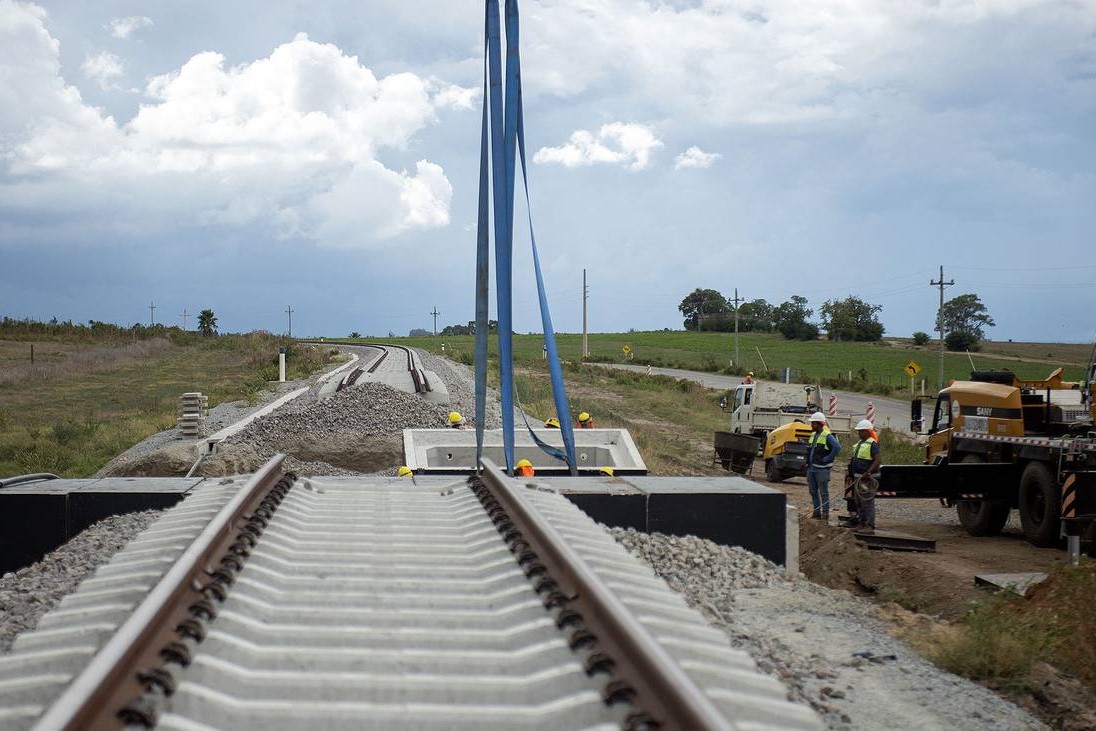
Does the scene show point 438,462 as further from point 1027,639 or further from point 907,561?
point 1027,639

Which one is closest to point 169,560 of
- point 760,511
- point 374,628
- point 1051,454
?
point 374,628

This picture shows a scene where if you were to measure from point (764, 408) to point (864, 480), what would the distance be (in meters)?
12.4

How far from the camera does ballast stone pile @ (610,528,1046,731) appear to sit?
5316 millimetres

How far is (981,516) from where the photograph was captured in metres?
17.4

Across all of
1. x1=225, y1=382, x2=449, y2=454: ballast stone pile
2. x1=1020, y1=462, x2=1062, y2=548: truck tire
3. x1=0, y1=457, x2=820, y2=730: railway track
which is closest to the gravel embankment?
x1=0, y1=457, x2=820, y2=730: railway track

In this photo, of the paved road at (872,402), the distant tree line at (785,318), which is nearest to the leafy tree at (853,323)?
the distant tree line at (785,318)

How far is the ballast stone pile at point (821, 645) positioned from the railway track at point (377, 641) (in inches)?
36.4

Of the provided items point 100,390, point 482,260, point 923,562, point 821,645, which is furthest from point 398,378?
point 821,645

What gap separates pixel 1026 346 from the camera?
381ft

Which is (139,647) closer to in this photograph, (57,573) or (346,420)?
(57,573)

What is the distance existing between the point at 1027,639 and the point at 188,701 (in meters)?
5.72

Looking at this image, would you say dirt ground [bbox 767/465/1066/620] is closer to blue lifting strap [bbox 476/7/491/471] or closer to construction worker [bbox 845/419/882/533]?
construction worker [bbox 845/419/882/533]

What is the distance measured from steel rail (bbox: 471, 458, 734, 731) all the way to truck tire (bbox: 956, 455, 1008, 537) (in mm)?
13387

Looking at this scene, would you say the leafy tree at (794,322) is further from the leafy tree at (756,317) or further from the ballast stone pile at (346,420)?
the ballast stone pile at (346,420)
